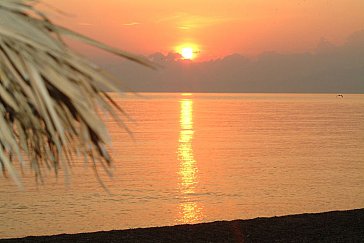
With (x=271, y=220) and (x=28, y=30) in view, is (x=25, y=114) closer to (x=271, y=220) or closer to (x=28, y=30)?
(x=28, y=30)

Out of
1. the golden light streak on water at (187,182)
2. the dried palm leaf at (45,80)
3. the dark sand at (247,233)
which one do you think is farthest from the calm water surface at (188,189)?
the dried palm leaf at (45,80)

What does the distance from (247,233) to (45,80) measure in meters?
8.70

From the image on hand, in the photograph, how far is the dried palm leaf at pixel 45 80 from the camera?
2598 millimetres

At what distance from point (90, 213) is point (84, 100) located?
2161 cm

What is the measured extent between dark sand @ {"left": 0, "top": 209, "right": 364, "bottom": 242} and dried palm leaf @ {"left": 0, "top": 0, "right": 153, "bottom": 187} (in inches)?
309

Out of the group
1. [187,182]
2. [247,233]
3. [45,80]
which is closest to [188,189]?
[187,182]

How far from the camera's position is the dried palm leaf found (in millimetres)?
2598

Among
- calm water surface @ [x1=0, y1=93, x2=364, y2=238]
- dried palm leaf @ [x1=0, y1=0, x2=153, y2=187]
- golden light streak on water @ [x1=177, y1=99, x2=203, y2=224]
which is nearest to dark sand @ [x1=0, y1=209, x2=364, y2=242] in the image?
dried palm leaf @ [x1=0, y1=0, x2=153, y2=187]

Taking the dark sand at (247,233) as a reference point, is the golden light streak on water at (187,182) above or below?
below

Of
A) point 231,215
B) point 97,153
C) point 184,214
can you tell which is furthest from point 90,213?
point 97,153

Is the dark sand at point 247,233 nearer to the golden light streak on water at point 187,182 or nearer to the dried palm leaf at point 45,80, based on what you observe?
the dried palm leaf at point 45,80

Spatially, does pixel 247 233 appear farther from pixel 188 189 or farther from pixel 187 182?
pixel 187 182

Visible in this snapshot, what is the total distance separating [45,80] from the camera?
2766 mm

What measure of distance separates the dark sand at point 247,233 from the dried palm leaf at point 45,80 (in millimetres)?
7859
